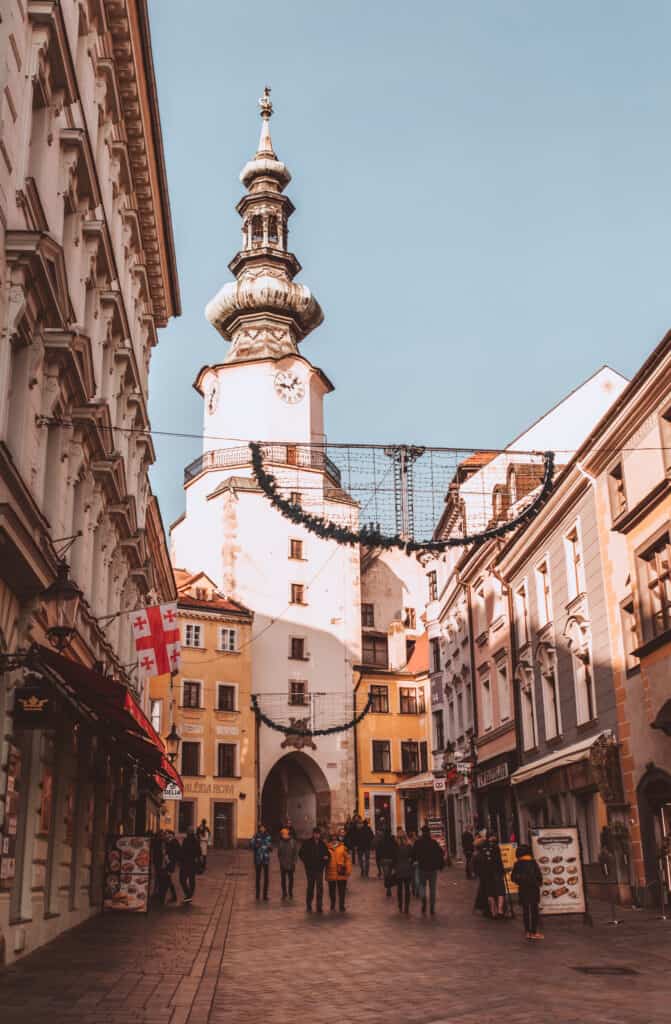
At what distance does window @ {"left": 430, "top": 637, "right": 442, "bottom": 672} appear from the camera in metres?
52.2

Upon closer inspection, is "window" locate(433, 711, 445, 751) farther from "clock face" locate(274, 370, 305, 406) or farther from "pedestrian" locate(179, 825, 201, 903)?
"pedestrian" locate(179, 825, 201, 903)

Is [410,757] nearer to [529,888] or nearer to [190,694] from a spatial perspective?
[190,694]

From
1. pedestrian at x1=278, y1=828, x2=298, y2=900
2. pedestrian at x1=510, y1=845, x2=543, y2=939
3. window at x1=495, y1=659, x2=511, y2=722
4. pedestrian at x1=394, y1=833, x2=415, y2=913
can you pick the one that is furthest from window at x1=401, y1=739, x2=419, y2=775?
pedestrian at x1=510, y1=845, x2=543, y2=939

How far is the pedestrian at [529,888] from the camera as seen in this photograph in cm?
1766

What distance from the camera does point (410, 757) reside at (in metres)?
66.4

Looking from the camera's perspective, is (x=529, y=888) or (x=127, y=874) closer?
(x=529, y=888)

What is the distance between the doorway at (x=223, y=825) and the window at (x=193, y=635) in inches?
306

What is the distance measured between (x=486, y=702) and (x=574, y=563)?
13.2m

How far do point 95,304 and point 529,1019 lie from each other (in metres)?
15.6

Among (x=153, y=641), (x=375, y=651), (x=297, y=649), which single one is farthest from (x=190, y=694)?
(x=153, y=641)

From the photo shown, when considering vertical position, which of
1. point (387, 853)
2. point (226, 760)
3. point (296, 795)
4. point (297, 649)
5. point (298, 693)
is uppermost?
point (297, 649)

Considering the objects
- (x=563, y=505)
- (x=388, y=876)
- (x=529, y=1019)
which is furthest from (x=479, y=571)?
(x=529, y=1019)

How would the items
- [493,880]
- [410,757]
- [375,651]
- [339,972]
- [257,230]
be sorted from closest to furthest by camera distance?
1. [339,972]
2. [493,880]
3. [410,757]
4. [375,651]
5. [257,230]

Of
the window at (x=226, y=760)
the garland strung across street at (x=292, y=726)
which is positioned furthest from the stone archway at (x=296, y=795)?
the window at (x=226, y=760)
